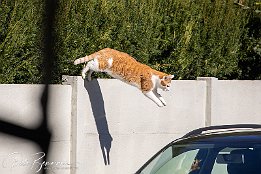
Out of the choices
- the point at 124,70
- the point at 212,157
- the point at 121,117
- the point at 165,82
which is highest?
the point at 124,70

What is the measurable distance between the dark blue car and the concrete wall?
2661mm

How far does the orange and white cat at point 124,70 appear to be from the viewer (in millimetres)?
9391

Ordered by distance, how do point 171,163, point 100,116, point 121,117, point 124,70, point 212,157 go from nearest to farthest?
point 212,157 < point 171,163 < point 100,116 < point 124,70 < point 121,117

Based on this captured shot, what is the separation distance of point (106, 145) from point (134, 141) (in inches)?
19.9

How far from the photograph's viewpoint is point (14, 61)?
356 inches

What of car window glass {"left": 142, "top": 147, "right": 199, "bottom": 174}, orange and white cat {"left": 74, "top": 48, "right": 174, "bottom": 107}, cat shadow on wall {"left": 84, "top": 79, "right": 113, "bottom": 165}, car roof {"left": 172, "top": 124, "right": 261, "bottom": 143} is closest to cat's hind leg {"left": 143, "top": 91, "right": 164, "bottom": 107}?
orange and white cat {"left": 74, "top": 48, "right": 174, "bottom": 107}

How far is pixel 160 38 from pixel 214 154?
621 cm

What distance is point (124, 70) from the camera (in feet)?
31.3

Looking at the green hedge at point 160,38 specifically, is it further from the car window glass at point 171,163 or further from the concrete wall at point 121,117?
the car window glass at point 171,163

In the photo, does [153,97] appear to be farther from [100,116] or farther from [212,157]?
[212,157]

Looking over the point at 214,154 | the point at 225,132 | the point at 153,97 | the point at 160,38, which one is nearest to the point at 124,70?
the point at 153,97

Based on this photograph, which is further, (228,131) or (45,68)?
(228,131)

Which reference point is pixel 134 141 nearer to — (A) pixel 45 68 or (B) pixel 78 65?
(B) pixel 78 65

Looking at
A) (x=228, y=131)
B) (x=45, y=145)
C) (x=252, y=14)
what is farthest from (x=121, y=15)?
(x=45, y=145)
